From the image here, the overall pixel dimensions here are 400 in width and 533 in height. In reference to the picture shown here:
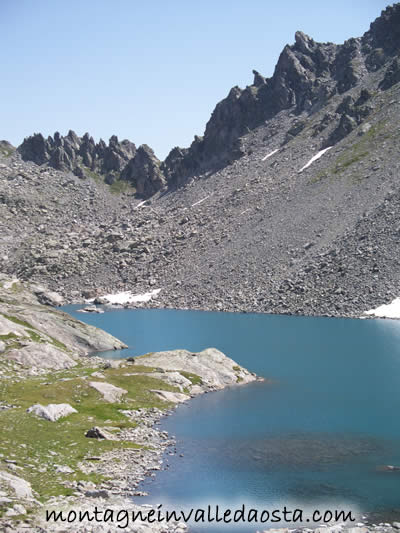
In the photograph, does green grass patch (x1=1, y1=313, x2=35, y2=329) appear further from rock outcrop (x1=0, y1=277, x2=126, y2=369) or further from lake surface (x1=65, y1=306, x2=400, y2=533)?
lake surface (x1=65, y1=306, x2=400, y2=533)

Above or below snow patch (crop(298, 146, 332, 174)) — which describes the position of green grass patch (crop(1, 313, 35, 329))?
below

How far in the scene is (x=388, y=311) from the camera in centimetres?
10606

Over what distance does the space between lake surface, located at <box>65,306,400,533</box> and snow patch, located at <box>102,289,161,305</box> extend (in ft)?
220

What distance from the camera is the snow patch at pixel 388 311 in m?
105

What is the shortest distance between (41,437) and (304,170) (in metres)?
168

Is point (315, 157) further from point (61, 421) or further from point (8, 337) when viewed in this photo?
point (61, 421)

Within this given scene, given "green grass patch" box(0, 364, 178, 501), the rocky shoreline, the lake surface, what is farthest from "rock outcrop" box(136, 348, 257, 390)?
"green grass patch" box(0, 364, 178, 501)

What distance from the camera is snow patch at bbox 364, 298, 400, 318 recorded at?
105 m

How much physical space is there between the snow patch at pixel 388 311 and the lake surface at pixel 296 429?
12.6m

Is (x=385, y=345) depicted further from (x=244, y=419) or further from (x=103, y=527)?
(x=103, y=527)

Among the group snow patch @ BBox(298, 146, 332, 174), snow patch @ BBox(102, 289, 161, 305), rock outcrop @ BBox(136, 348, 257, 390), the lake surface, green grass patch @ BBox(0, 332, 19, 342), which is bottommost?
the lake surface

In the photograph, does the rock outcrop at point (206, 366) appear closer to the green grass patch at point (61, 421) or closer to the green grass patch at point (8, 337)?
the green grass patch at point (61, 421)

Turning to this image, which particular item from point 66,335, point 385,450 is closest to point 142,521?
point 385,450

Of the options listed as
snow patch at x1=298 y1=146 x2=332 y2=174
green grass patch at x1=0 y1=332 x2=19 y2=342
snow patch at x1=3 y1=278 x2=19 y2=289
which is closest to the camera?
green grass patch at x1=0 y1=332 x2=19 y2=342
